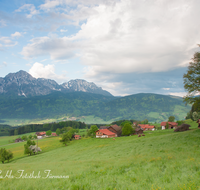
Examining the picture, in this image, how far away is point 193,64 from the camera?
26828mm

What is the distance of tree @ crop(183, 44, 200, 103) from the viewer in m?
26.4

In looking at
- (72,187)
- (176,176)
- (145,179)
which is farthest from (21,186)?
(176,176)

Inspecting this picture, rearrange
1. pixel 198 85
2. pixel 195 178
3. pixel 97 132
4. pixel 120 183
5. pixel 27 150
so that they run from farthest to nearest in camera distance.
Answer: pixel 97 132, pixel 27 150, pixel 198 85, pixel 120 183, pixel 195 178

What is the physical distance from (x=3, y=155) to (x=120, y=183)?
65.3 meters

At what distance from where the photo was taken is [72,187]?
907 cm

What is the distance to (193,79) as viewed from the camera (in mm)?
26875

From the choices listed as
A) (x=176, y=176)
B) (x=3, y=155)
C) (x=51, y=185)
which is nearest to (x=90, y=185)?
(x=51, y=185)

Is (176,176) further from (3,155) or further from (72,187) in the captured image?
(3,155)

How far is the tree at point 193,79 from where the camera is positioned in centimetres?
2638

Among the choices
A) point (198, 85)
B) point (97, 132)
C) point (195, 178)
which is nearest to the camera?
point (195, 178)

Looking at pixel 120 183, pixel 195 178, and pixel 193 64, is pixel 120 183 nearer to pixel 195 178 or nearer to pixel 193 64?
pixel 195 178

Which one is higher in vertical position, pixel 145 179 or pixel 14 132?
pixel 145 179

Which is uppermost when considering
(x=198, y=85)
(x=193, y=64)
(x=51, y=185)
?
(x=193, y=64)

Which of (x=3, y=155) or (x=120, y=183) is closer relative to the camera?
(x=120, y=183)
